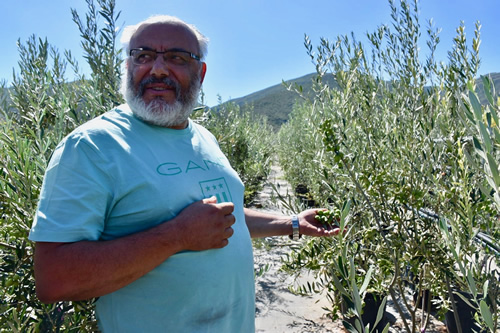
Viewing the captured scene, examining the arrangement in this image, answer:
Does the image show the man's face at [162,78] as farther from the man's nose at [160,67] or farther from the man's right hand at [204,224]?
the man's right hand at [204,224]

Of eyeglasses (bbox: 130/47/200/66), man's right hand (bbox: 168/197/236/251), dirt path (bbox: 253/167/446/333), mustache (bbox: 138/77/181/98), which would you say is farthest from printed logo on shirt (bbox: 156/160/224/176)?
dirt path (bbox: 253/167/446/333)

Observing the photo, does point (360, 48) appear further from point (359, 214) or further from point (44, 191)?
point (44, 191)

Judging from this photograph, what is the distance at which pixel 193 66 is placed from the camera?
180 centimetres

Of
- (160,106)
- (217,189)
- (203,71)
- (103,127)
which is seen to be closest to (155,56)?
(160,106)

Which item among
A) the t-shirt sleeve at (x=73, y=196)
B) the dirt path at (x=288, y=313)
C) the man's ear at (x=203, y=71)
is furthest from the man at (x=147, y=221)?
the dirt path at (x=288, y=313)

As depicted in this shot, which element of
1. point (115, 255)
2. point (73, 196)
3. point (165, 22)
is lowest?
point (115, 255)

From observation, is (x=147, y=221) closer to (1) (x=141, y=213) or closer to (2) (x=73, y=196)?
(1) (x=141, y=213)

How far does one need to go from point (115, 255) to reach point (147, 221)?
18cm

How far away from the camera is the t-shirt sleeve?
3.54ft

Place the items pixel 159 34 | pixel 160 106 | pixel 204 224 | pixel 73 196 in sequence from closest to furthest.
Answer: pixel 73 196
pixel 204 224
pixel 160 106
pixel 159 34

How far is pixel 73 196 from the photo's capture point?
1.11 meters

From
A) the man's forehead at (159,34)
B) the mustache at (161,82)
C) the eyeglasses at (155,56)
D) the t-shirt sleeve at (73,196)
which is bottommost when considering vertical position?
the t-shirt sleeve at (73,196)

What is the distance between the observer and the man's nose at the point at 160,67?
5.34 ft

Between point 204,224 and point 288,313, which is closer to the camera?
point 204,224
